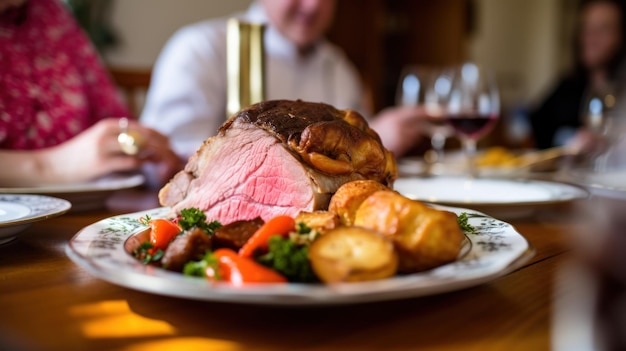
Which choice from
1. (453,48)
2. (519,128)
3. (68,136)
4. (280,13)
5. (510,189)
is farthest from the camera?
(519,128)

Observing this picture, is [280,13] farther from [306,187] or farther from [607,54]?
[607,54]

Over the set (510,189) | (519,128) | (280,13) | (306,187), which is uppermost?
(280,13)

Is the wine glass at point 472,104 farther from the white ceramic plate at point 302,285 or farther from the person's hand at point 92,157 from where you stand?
the white ceramic plate at point 302,285

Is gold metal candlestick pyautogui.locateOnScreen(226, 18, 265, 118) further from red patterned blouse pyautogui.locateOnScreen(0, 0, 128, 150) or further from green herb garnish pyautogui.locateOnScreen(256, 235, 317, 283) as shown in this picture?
green herb garnish pyautogui.locateOnScreen(256, 235, 317, 283)

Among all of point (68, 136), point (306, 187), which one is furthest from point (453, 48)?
point (306, 187)

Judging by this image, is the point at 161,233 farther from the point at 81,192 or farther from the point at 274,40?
the point at 274,40

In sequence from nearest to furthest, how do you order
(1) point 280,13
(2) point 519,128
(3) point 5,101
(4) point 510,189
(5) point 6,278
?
1. (5) point 6,278
2. (4) point 510,189
3. (3) point 5,101
4. (1) point 280,13
5. (2) point 519,128

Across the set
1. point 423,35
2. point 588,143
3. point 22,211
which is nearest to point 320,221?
point 22,211
